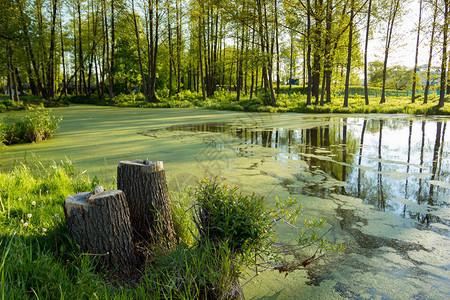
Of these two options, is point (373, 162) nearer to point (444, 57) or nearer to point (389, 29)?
point (444, 57)

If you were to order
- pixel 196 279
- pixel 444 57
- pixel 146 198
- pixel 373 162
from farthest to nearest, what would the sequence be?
pixel 444 57 → pixel 373 162 → pixel 146 198 → pixel 196 279

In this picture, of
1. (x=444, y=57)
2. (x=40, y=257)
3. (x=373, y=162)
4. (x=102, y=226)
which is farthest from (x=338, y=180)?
(x=444, y=57)

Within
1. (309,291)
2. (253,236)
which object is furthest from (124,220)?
(309,291)

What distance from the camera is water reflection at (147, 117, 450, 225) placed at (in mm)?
2924

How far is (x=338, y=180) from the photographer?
3.54 meters

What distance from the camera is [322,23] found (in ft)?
46.0

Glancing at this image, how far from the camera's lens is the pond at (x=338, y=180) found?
1685 millimetres

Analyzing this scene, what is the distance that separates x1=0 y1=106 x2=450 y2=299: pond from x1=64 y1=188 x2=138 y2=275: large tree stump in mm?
751

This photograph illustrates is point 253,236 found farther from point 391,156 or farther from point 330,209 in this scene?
point 391,156

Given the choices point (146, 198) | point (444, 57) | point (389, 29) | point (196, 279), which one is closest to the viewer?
point (196, 279)

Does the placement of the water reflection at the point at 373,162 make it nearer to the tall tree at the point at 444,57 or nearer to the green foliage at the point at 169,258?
the green foliage at the point at 169,258

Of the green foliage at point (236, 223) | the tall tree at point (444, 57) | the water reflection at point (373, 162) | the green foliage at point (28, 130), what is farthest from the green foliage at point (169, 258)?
the tall tree at point (444, 57)

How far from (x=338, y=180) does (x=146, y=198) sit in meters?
2.55

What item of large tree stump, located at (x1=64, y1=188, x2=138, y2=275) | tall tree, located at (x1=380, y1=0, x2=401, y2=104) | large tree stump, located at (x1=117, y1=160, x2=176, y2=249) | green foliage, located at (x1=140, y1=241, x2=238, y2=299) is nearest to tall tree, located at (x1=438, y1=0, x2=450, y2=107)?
tall tree, located at (x1=380, y1=0, x2=401, y2=104)
